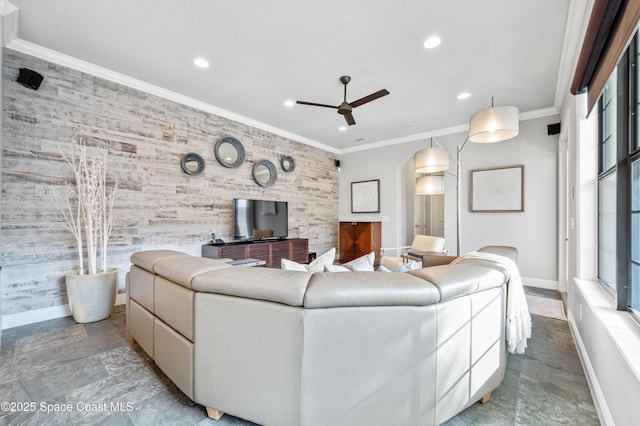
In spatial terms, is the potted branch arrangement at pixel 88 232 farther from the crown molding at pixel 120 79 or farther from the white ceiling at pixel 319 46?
the white ceiling at pixel 319 46

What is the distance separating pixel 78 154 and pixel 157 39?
59.9 inches

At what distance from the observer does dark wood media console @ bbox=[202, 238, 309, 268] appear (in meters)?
3.74

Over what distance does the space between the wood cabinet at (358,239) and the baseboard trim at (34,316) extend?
452 centimetres

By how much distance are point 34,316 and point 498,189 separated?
6.22m

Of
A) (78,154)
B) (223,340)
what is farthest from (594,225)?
(78,154)

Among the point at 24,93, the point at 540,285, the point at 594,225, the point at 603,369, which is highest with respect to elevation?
the point at 24,93

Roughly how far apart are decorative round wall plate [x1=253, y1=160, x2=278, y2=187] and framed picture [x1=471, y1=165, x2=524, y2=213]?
11.7ft

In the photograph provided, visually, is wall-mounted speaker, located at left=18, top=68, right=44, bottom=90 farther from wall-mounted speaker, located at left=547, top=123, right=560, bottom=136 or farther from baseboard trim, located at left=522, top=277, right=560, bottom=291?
baseboard trim, located at left=522, top=277, right=560, bottom=291

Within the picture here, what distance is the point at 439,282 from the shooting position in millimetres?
1232

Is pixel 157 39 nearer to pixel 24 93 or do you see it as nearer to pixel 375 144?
pixel 24 93

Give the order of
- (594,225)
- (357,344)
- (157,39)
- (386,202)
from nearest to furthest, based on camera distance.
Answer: (357,344), (594,225), (157,39), (386,202)

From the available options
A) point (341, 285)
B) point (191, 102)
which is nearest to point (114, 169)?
point (191, 102)

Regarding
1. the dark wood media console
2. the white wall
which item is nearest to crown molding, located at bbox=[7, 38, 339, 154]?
the dark wood media console

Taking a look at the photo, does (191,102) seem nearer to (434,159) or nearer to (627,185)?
(434,159)
